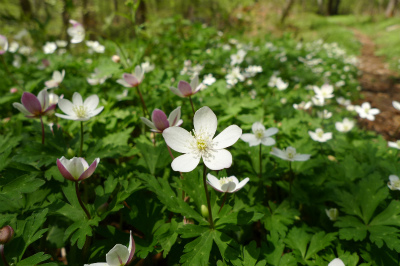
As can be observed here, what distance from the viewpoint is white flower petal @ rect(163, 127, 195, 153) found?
1252mm

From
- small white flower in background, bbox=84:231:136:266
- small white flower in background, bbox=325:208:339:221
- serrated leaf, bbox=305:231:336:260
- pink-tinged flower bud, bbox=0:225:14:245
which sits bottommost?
serrated leaf, bbox=305:231:336:260

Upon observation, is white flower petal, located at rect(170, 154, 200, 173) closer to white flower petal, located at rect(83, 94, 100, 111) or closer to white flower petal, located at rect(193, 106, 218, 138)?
white flower petal, located at rect(193, 106, 218, 138)

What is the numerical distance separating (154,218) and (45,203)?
0.73 metres

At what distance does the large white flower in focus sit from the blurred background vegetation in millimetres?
2130

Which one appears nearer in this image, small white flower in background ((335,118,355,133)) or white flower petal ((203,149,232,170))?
white flower petal ((203,149,232,170))

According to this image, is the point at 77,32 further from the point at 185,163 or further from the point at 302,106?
the point at 302,106

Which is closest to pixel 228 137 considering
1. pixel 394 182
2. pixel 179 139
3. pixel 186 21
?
pixel 179 139

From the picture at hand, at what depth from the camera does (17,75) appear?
13.4 ft

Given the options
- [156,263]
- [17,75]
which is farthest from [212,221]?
[17,75]

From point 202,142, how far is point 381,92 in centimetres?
739

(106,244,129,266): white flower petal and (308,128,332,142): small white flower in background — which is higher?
(106,244,129,266): white flower petal

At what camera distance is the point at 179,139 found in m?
1.30

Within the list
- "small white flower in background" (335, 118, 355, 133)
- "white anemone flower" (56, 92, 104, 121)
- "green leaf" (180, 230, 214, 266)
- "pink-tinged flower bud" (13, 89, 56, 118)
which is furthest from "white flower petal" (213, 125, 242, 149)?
"small white flower in background" (335, 118, 355, 133)

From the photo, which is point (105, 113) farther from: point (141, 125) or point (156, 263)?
point (156, 263)
